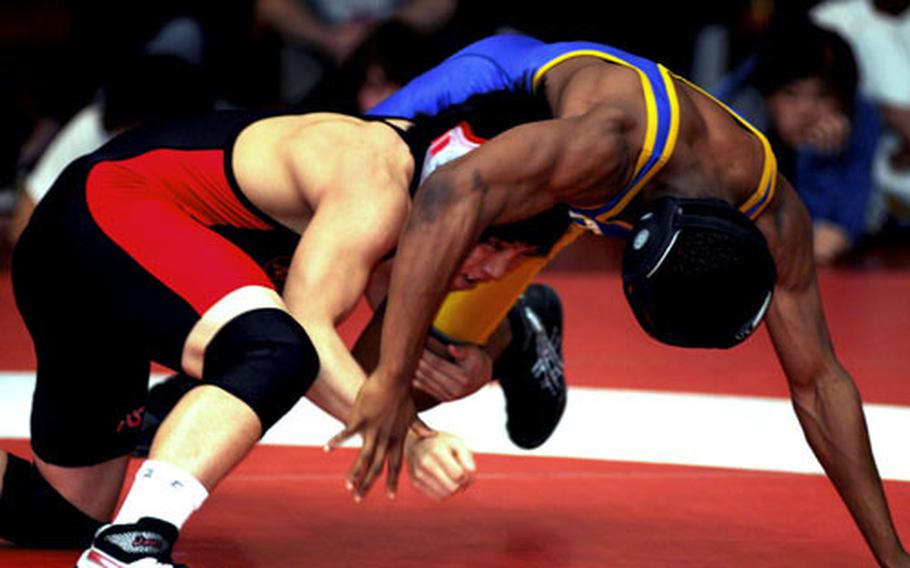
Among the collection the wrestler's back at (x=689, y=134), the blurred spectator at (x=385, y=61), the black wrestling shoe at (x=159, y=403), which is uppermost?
the wrestler's back at (x=689, y=134)

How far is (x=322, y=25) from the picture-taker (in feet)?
25.4

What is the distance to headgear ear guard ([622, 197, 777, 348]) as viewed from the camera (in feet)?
9.89

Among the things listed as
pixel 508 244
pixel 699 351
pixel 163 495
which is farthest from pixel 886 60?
pixel 163 495

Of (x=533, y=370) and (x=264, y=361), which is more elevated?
(x=264, y=361)

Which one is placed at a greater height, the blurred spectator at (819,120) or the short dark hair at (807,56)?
the short dark hair at (807,56)

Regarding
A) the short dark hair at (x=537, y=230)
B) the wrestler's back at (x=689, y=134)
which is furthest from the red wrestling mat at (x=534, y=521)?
the wrestler's back at (x=689, y=134)

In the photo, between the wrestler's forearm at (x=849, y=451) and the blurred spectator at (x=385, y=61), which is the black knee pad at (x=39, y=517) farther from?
the blurred spectator at (x=385, y=61)

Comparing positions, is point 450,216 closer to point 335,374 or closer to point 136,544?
point 335,374

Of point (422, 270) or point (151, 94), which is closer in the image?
point (422, 270)

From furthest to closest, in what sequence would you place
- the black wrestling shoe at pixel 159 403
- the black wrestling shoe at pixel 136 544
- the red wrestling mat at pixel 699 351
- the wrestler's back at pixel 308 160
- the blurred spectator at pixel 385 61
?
the blurred spectator at pixel 385 61
the red wrestling mat at pixel 699 351
the black wrestling shoe at pixel 159 403
the wrestler's back at pixel 308 160
the black wrestling shoe at pixel 136 544

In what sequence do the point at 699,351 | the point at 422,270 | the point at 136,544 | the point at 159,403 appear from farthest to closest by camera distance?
the point at 699,351 → the point at 159,403 → the point at 422,270 → the point at 136,544

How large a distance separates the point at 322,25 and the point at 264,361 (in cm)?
502

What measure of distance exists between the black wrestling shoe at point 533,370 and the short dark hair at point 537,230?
843 millimetres

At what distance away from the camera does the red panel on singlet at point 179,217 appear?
3033mm
